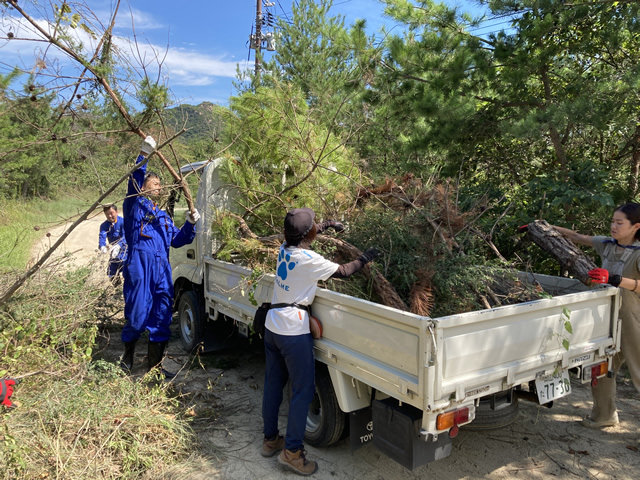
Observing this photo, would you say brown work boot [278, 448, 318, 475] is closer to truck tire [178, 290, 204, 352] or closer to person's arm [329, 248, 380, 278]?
person's arm [329, 248, 380, 278]

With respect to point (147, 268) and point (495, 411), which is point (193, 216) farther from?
point (495, 411)

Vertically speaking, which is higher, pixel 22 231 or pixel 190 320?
pixel 22 231

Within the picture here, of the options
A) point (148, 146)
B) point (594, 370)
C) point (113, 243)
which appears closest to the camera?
point (594, 370)

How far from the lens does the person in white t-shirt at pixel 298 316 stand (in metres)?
2.89

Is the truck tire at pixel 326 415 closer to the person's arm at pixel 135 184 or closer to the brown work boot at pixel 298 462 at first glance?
the brown work boot at pixel 298 462

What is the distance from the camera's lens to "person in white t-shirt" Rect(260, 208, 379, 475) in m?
2.89

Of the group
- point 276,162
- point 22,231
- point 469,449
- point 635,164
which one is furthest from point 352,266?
point 635,164

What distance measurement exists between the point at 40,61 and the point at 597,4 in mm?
4773

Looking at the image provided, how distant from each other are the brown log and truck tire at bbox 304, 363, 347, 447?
6.41ft

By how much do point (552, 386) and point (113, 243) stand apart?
3.73m

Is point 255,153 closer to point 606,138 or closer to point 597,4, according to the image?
point 597,4

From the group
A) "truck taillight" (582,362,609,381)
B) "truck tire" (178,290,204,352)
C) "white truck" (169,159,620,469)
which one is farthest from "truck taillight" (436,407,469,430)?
"truck tire" (178,290,204,352)

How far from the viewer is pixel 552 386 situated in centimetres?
→ 283

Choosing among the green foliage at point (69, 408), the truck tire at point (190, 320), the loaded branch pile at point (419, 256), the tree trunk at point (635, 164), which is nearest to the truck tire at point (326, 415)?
the loaded branch pile at point (419, 256)
